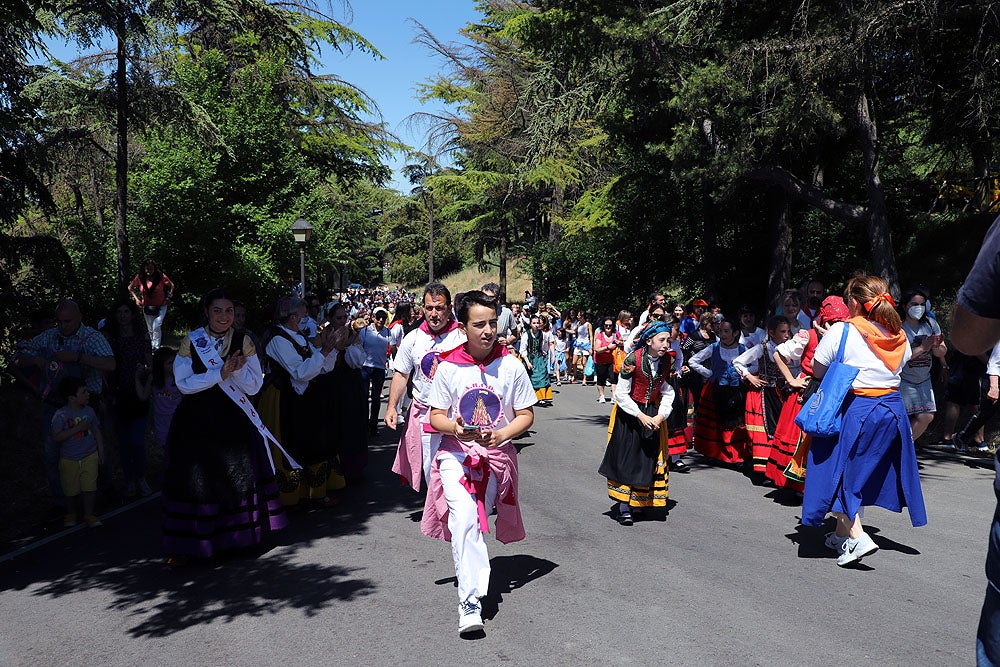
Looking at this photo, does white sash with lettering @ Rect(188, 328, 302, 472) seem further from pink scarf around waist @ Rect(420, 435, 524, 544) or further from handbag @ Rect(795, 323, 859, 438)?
handbag @ Rect(795, 323, 859, 438)

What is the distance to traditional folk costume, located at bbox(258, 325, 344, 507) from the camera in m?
7.50

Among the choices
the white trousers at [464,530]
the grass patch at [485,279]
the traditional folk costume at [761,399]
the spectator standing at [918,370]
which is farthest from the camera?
the grass patch at [485,279]

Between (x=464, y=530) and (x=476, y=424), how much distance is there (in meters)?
0.63

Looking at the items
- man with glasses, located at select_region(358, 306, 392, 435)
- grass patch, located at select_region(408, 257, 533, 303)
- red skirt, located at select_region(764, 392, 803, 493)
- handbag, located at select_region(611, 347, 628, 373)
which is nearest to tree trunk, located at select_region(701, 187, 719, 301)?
handbag, located at select_region(611, 347, 628, 373)

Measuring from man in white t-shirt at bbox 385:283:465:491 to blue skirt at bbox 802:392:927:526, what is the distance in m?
2.93

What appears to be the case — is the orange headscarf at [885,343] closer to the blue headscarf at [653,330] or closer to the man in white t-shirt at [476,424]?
the blue headscarf at [653,330]

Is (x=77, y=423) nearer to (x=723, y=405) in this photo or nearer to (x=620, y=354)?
(x=723, y=405)

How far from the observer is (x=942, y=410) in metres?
12.5

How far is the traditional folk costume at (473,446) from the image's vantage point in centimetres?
502

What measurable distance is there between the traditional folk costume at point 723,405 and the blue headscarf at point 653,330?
9.25ft

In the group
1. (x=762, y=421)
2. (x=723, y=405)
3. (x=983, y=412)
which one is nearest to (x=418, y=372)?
(x=762, y=421)

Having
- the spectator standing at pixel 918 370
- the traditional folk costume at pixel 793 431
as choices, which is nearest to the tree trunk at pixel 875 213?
the spectator standing at pixel 918 370

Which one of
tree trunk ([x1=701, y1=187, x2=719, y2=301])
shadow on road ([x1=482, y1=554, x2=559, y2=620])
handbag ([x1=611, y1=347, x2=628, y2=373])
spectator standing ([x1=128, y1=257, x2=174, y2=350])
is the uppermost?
tree trunk ([x1=701, y1=187, x2=719, y2=301])

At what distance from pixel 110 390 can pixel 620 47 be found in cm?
950
